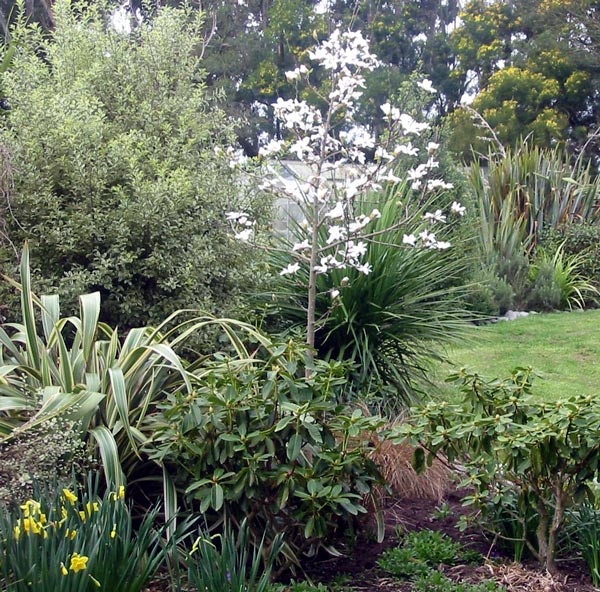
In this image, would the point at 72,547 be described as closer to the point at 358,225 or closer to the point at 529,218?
the point at 358,225

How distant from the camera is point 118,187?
493 centimetres

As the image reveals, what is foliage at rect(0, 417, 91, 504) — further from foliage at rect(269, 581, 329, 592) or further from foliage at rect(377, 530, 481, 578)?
foliage at rect(377, 530, 481, 578)

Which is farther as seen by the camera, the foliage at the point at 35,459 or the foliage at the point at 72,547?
the foliage at the point at 35,459

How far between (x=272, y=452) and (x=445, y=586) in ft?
2.78

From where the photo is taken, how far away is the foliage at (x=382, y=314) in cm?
522

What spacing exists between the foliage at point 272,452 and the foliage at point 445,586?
1.19 feet

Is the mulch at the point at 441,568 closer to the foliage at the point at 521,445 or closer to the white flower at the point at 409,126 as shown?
the foliage at the point at 521,445

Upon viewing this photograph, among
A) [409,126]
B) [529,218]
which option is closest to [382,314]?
[409,126]

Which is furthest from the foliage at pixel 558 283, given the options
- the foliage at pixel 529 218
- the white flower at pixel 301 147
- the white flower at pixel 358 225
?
the white flower at pixel 301 147

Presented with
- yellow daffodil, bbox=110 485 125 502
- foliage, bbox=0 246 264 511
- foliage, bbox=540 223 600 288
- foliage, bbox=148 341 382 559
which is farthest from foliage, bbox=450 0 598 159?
yellow daffodil, bbox=110 485 125 502

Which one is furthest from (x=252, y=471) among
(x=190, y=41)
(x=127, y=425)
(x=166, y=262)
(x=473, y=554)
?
(x=190, y=41)

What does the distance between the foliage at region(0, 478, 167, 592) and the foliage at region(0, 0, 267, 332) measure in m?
2.29

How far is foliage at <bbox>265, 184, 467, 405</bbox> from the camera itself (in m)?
5.22

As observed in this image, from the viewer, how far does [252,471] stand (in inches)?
124
